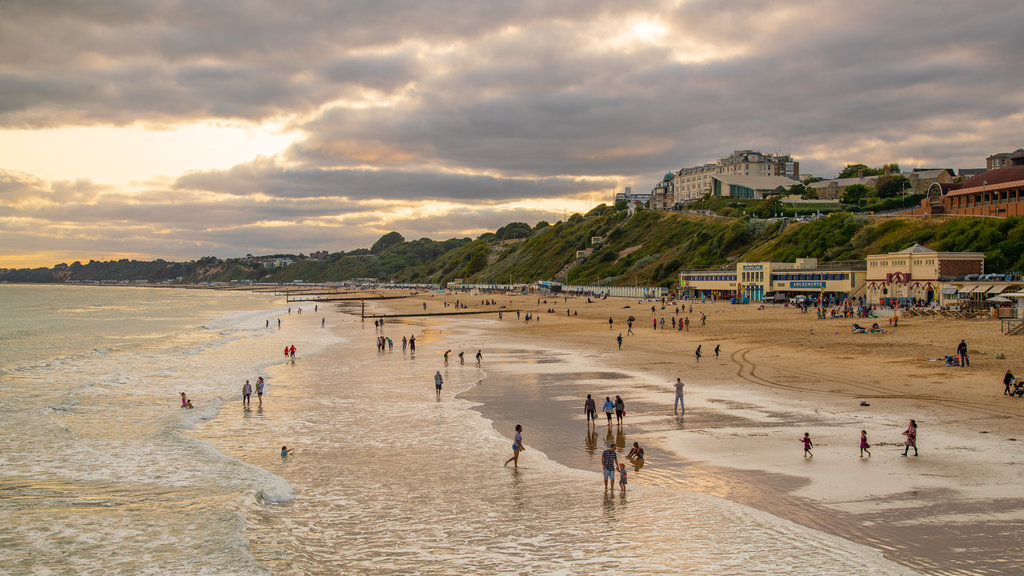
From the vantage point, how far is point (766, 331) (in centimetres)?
4328

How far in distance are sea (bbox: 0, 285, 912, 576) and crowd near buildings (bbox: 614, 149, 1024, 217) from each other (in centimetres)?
7394

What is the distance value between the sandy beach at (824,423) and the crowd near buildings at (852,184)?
4218 centimetres

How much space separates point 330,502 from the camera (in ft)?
44.4

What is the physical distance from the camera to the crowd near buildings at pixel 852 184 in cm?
7038

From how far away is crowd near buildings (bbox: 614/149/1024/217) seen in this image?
231 ft

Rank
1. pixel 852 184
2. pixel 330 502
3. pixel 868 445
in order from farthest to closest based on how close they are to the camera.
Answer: pixel 852 184 < pixel 868 445 < pixel 330 502

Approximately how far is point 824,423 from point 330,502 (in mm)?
14411

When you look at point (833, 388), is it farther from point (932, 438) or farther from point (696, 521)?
point (696, 521)

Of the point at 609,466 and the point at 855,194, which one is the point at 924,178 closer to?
the point at 855,194

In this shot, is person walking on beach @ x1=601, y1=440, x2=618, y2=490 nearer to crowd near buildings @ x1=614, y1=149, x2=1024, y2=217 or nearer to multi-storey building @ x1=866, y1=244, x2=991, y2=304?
multi-storey building @ x1=866, y1=244, x2=991, y2=304

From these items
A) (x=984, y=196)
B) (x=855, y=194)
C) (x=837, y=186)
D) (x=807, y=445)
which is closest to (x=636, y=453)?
(x=807, y=445)

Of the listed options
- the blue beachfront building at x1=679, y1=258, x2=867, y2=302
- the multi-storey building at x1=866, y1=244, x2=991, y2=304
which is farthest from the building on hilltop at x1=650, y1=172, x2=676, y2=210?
the multi-storey building at x1=866, y1=244, x2=991, y2=304

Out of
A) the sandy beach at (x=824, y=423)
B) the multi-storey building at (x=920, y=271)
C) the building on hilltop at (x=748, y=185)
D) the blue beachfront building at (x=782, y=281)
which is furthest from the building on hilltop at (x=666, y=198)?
the sandy beach at (x=824, y=423)

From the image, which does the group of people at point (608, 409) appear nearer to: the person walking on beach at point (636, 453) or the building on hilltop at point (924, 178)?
the person walking on beach at point (636, 453)
